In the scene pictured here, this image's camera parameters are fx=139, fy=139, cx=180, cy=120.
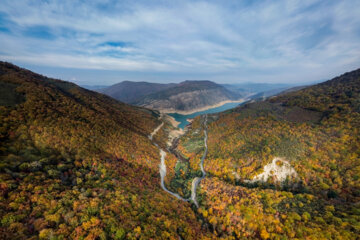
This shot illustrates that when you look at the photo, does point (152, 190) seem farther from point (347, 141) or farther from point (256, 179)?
point (347, 141)

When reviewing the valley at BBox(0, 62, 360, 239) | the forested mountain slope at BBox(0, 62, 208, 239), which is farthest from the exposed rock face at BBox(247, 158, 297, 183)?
the forested mountain slope at BBox(0, 62, 208, 239)

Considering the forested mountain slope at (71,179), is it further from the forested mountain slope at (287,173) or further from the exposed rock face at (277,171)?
the exposed rock face at (277,171)

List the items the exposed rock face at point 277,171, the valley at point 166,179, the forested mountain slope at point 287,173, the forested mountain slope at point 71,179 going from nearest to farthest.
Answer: the forested mountain slope at point 71,179 < the valley at point 166,179 < the forested mountain slope at point 287,173 < the exposed rock face at point 277,171

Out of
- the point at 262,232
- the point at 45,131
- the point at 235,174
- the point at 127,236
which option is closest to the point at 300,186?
the point at 235,174

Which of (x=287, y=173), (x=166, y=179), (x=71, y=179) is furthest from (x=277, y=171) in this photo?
(x=71, y=179)

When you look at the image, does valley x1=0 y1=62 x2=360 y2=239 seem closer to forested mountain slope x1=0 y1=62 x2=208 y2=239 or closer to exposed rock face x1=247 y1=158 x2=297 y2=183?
forested mountain slope x1=0 y1=62 x2=208 y2=239

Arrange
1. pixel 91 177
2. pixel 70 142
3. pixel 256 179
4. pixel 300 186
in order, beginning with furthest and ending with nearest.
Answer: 1. pixel 256 179
2. pixel 300 186
3. pixel 70 142
4. pixel 91 177

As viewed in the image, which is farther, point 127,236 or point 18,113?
point 18,113

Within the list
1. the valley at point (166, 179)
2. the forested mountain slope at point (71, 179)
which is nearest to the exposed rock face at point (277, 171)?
the valley at point (166, 179)
